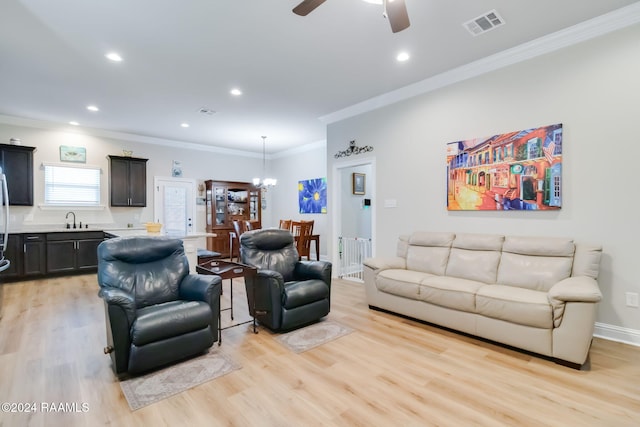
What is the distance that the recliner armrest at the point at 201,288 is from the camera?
277 centimetres

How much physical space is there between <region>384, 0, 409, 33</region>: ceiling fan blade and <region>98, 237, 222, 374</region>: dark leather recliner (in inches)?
99.2

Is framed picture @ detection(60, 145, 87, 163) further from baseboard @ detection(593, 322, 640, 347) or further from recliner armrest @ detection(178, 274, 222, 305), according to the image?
baseboard @ detection(593, 322, 640, 347)

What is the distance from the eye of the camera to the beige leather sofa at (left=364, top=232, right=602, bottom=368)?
97.7 inches

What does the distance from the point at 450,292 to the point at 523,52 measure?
2.76 meters

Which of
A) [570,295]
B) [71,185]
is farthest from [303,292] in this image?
[71,185]

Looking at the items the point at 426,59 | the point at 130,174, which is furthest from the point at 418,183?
the point at 130,174

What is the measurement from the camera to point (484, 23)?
2.97m

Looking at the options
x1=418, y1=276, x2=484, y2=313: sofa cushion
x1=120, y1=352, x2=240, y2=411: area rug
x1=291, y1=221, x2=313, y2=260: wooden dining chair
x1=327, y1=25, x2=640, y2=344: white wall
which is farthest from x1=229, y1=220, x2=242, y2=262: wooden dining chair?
x1=418, y1=276, x2=484, y2=313: sofa cushion

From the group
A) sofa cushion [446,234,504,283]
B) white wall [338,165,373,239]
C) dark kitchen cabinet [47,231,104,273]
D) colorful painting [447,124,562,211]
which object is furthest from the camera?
white wall [338,165,373,239]

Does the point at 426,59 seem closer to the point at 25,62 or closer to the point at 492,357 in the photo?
the point at 492,357

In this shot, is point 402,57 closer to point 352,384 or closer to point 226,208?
point 352,384

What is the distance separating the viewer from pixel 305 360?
8.73 ft

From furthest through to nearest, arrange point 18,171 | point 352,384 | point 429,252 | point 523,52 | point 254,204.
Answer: point 254,204, point 18,171, point 429,252, point 523,52, point 352,384

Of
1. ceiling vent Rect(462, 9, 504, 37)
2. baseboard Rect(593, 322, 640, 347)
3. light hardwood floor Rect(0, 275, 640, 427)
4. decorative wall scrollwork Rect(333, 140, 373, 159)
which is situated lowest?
light hardwood floor Rect(0, 275, 640, 427)
